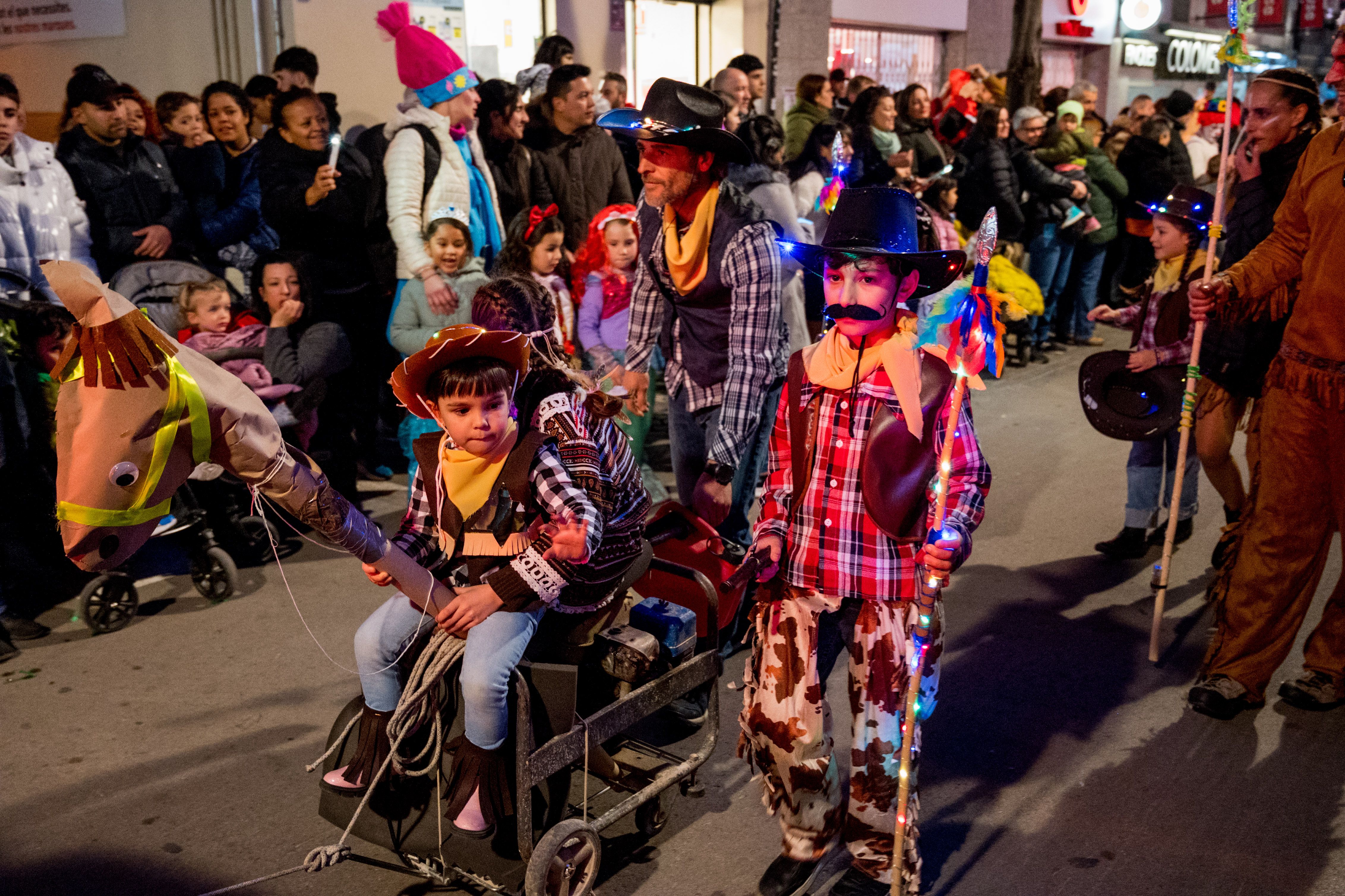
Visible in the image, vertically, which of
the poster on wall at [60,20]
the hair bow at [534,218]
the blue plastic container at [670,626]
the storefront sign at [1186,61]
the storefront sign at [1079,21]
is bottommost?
the blue plastic container at [670,626]

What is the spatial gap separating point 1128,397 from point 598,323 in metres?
2.85

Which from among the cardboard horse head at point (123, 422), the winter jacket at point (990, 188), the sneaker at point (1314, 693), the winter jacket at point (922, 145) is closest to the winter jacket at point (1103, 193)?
the winter jacket at point (990, 188)

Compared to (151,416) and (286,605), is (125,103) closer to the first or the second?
(286,605)

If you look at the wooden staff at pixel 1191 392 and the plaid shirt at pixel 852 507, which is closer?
the plaid shirt at pixel 852 507

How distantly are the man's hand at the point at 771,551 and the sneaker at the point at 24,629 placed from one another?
11.5ft

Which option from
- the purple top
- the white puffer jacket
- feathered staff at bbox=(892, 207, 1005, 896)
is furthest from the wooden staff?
the white puffer jacket

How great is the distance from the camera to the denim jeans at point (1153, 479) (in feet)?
18.8

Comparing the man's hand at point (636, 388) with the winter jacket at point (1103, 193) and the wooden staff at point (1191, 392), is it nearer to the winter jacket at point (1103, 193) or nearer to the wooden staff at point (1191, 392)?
the wooden staff at point (1191, 392)

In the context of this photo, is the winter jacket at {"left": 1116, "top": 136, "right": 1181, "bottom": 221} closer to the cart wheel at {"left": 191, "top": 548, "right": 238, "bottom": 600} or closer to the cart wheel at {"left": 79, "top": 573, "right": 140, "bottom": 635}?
the cart wheel at {"left": 191, "top": 548, "right": 238, "bottom": 600}

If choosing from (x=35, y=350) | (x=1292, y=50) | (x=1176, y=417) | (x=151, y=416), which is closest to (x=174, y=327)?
(x=35, y=350)

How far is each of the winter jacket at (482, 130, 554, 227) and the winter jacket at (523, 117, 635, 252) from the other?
52mm

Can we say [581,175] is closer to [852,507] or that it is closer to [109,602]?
[109,602]

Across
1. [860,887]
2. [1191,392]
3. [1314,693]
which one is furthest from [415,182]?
[1314,693]

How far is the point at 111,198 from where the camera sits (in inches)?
243
